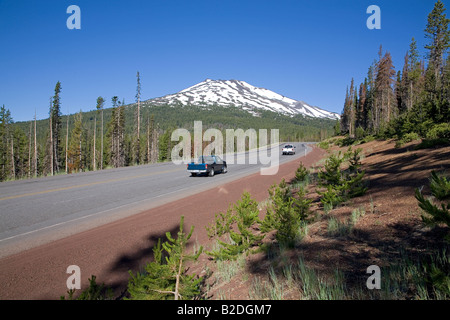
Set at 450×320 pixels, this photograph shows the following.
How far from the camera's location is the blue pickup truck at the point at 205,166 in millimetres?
17594

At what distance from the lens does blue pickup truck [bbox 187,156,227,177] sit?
1759 cm

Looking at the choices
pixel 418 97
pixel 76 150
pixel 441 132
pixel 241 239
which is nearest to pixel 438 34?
pixel 418 97

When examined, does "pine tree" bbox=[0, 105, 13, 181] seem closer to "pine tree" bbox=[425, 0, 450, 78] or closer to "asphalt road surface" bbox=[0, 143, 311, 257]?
"asphalt road surface" bbox=[0, 143, 311, 257]

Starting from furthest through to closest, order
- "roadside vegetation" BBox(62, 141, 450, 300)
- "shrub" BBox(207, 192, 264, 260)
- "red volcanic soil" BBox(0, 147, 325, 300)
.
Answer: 1. "shrub" BBox(207, 192, 264, 260)
2. "red volcanic soil" BBox(0, 147, 325, 300)
3. "roadside vegetation" BBox(62, 141, 450, 300)

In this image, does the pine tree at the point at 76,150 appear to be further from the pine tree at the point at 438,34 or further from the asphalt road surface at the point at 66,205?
the pine tree at the point at 438,34

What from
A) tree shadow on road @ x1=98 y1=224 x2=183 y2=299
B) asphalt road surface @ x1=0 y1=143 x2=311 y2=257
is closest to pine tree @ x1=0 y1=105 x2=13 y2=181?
asphalt road surface @ x1=0 y1=143 x2=311 y2=257

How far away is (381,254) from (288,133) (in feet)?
594

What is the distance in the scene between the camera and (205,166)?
1750 centimetres

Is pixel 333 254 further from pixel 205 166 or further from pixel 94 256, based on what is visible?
pixel 205 166

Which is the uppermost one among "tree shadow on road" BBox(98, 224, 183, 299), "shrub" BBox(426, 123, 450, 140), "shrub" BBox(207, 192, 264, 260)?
"shrub" BBox(426, 123, 450, 140)

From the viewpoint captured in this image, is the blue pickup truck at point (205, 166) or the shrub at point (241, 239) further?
the blue pickup truck at point (205, 166)

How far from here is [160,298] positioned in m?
2.31

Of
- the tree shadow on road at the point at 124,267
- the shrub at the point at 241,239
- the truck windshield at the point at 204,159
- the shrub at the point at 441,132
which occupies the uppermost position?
the shrub at the point at 441,132

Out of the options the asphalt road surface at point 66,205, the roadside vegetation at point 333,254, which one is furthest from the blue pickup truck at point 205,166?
the roadside vegetation at point 333,254
